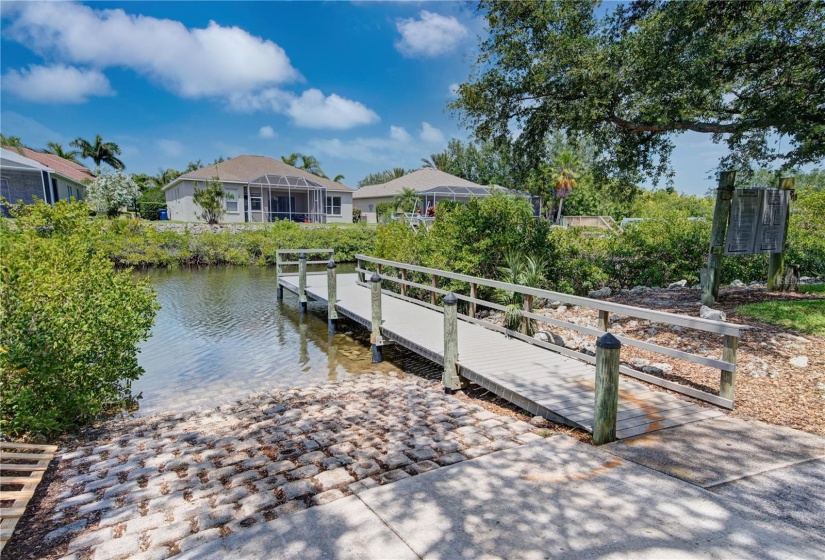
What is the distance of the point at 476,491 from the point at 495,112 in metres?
9.82

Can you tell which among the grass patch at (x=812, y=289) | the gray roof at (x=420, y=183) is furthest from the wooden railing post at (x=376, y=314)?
the gray roof at (x=420, y=183)

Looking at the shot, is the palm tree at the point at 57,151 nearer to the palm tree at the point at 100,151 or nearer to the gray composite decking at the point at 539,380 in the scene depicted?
the palm tree at the point at 100,151

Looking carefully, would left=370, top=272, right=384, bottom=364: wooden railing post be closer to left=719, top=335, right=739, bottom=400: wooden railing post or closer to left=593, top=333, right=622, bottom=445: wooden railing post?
left=593, top=333, right=622, bottom=445: wooden railing post

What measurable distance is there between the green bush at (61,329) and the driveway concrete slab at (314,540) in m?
2.88

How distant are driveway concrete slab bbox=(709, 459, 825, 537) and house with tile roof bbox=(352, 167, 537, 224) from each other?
3278 cm

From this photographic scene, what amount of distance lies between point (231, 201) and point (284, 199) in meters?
4.53

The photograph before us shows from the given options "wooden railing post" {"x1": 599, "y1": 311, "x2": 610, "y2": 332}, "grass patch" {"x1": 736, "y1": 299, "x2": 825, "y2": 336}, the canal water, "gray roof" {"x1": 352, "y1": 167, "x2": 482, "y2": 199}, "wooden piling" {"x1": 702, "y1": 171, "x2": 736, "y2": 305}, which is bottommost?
the canal water

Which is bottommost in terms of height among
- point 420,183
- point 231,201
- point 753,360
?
point 753,360

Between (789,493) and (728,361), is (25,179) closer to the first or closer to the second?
(728,361)

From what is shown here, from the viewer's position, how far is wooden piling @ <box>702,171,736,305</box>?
27.0 ft

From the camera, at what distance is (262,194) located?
1387 inches

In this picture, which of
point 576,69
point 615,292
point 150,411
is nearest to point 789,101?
point 576,69

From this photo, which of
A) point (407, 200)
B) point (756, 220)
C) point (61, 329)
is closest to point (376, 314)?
point (61, 329)

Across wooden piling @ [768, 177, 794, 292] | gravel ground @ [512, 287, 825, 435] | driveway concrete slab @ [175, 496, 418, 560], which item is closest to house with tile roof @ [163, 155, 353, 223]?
gravel ground @ [512, 287, 825, 435]
